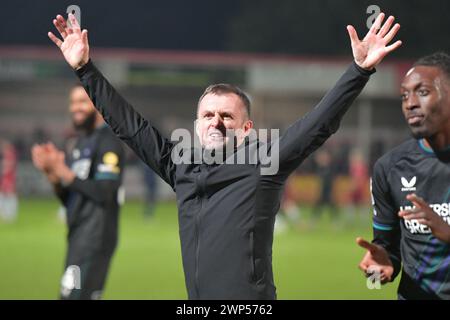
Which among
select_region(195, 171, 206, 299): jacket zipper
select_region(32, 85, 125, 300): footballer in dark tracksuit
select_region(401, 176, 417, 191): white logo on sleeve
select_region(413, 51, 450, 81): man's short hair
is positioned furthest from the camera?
select_region(32, 85, 125, 300): footballer in dark tracksuit

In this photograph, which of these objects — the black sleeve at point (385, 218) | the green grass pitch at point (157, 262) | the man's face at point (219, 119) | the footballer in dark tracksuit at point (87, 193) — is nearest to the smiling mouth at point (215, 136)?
the man's face at point (219, 119)

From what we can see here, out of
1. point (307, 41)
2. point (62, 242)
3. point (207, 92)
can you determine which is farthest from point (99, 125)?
point (307, 41)

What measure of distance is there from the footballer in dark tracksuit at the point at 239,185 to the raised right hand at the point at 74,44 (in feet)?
0.04

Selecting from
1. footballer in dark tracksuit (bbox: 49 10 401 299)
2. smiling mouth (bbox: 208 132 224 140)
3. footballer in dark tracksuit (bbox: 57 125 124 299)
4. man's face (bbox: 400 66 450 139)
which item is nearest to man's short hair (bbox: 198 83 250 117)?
footballer in dark tracksuit (bbox: 49 10 401 299)

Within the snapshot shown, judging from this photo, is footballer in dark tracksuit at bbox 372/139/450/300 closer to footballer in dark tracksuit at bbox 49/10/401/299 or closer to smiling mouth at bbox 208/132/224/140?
footballer in dark tracksuit at bbox 49/10/401/299

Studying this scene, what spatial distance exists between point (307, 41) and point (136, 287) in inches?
1619

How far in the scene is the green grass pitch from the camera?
11.4 meters

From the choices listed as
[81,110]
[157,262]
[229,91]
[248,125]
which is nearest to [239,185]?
[248,125]

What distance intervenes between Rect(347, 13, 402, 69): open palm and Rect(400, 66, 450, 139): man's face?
713 millimetres

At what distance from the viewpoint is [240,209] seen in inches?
167

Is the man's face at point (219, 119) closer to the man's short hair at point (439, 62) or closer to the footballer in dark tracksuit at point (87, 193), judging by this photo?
the man's short hair at point (439, 62)

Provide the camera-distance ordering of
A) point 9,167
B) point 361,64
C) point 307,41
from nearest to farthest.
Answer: point 361,64 → point 9,167 → point 307,41
